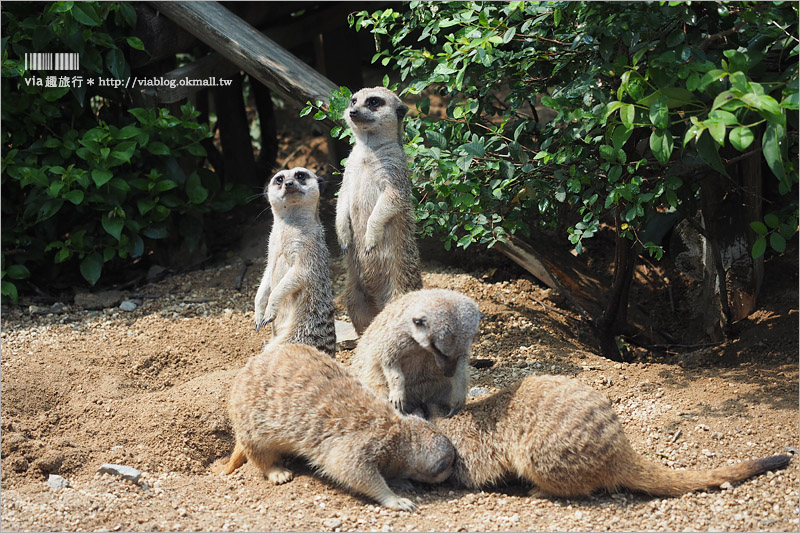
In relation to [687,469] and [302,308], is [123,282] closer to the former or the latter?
[302,308]

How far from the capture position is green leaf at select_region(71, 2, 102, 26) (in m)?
4.88

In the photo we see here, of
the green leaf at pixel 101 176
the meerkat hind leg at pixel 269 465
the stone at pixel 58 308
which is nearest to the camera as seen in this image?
the meerkat hind leg at pixel 269 465

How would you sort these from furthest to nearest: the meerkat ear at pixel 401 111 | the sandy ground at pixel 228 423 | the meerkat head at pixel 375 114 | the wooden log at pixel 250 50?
1. the wooden log at pixel 250 50
2. the meerkat ear at pixel 401 111
3. the meerkat head at pixel 375 114
4. the sandy ground at pixel 228 423

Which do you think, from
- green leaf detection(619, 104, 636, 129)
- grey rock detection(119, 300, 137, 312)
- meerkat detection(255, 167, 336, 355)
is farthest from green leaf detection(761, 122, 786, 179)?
grey rock detection(119, 300, 137, 312)

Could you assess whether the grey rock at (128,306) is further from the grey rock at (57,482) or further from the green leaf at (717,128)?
the green leaf at (717,128)

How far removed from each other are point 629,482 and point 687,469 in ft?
1.04

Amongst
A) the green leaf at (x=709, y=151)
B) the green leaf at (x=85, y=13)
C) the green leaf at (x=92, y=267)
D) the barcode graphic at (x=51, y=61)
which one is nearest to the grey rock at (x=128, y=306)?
the green leaf at (x=92, y=267)

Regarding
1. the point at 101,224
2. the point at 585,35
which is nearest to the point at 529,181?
the point at 585,35

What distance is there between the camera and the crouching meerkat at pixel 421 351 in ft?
10.4

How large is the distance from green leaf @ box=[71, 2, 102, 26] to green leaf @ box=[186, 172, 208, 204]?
123 cm

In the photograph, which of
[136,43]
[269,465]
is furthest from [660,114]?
[136,43]

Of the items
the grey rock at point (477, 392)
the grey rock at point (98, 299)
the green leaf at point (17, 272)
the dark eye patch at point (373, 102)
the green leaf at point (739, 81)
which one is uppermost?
the dark eye patch at point (373, 102)

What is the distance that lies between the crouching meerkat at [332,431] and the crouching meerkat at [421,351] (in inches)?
8.6

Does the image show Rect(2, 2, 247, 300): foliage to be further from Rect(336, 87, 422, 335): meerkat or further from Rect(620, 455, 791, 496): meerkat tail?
Rect(620, 455, 791, 496): meerkat tail
